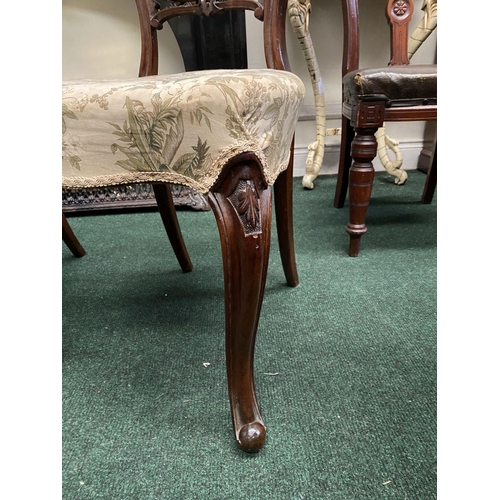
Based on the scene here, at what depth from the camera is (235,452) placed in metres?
0.59

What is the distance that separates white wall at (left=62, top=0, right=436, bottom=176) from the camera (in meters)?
1.86

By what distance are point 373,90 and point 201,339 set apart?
0.75m

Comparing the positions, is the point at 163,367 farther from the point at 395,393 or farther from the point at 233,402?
the point at 395,393

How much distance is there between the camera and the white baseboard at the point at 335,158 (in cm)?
219

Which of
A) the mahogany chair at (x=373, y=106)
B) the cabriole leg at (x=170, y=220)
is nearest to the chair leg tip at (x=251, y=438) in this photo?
the cabriole leg at (x=170, y=220)

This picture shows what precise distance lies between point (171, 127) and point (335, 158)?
1.80m

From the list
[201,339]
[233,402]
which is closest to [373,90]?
[201,339]

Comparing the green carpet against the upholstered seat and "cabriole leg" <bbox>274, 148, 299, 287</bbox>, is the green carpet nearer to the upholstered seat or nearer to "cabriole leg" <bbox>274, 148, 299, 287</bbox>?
"cabriole leg" <bbox>274, 148, 299, 287</bbox>

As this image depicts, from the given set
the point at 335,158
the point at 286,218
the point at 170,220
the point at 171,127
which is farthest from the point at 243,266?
the point at 335,158

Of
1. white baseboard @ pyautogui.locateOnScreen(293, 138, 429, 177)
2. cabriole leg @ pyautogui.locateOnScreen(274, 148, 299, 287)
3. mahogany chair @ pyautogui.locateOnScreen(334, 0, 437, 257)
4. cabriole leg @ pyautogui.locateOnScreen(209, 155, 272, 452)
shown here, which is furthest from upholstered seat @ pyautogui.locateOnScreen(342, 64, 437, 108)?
white baseboard @ pyautogui.locateOnScreen(293, 138, 429, 177)

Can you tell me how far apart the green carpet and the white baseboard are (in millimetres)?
965

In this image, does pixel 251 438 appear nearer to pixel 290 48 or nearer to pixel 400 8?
pixel 400 8
